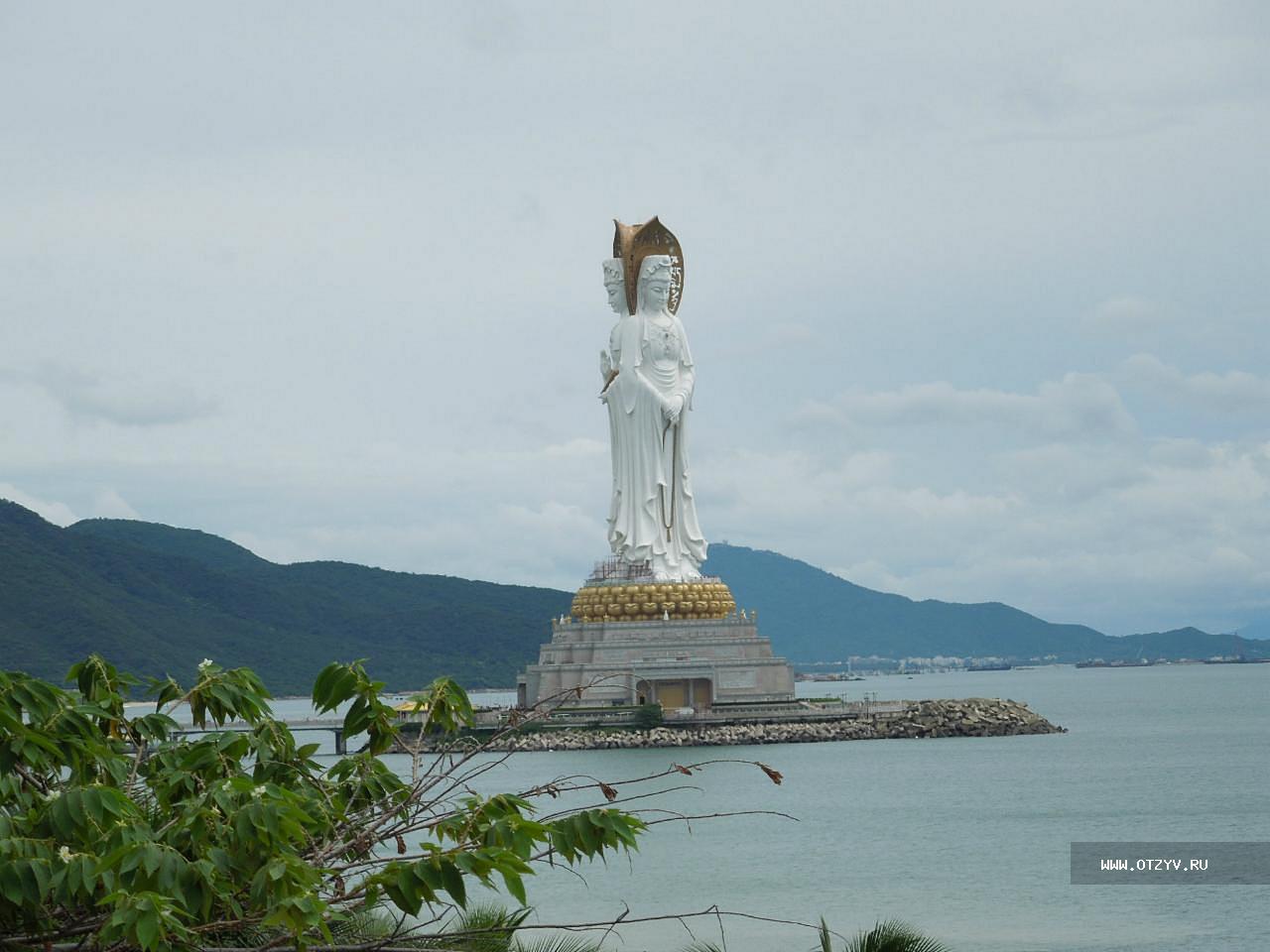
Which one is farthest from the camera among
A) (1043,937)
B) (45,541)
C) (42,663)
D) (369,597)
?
(369,597)

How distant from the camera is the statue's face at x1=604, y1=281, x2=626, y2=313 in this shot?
48.8 metres

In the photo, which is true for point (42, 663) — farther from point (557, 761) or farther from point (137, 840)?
point (137, 840)

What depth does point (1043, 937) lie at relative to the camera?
19750mm

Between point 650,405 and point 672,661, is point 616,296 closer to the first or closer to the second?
point 650,405

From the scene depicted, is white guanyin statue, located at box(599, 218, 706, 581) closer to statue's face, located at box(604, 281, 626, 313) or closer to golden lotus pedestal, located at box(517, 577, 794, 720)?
statue's face, located at box(604, 281, 626, 313)

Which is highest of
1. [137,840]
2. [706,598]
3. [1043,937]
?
[706,598]

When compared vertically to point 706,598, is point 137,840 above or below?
below

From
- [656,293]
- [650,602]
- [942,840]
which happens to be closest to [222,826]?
[942,840]

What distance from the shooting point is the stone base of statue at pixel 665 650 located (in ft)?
152

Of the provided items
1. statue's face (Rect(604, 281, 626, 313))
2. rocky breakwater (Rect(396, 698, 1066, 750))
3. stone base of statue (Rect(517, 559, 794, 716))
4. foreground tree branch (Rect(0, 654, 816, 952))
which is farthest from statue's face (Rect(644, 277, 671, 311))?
foreground tree branch (Rect(0, 654, 816, 952))

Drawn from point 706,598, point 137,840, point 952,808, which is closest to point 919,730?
point 706,598

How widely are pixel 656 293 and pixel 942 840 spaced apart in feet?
74.7

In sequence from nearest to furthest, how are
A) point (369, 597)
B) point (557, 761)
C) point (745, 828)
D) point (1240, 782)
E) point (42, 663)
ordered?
1. point (745, 828)
2. point (1240, 782)
3. point (557, 761)
4. point (42, 663)
5. point (369, 597)

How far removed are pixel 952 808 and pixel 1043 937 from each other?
1195cm
